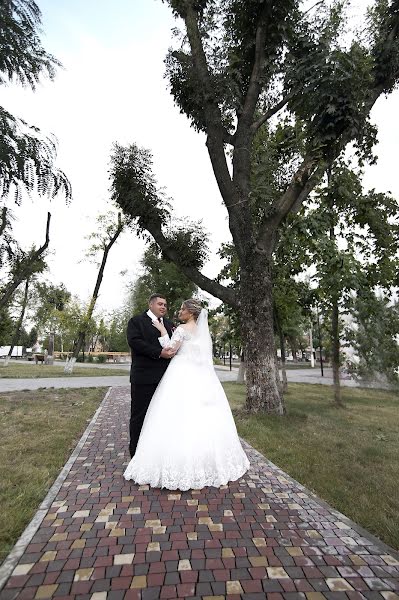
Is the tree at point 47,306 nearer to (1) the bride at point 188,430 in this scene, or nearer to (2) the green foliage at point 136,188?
(2) the green foliage at point 136,188

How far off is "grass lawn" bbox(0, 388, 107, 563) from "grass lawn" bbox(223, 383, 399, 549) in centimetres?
329

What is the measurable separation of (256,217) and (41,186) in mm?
9507

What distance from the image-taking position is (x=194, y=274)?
10500 mm

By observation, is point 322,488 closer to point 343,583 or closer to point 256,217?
point 343,583

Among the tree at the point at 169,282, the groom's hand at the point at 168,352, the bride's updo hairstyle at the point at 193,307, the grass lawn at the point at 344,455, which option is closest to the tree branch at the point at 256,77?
the bride's updo hairstyle at the point at 193,307

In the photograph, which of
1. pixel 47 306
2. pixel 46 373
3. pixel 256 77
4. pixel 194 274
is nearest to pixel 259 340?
pixel 194 274

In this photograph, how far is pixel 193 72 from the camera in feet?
32.2

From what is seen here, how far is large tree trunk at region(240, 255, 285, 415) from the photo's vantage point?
876 cm

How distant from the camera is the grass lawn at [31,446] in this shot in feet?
12.0

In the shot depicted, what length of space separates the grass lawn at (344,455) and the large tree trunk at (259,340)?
423mm

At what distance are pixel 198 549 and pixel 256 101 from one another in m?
10.5

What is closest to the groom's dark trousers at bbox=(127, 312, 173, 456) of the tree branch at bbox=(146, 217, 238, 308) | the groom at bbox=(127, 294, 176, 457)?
the groom at bbox=(127, 294, 176, 457)

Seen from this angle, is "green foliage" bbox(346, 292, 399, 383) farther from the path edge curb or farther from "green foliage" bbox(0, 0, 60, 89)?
"green foliage" bbox(0, 0, 60, 89)

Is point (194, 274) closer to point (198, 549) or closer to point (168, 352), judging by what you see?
point (168, 352)
